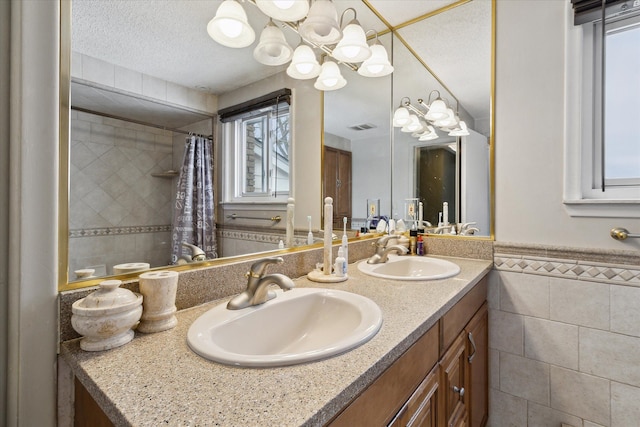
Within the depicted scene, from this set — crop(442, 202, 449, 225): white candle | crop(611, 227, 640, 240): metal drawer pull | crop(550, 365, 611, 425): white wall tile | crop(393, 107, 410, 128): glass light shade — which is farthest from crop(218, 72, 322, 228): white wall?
crop(550, 365, 611, 425): white wall tile

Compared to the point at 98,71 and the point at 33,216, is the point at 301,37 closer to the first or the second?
the point at 98,71

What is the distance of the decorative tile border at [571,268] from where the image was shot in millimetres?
1279

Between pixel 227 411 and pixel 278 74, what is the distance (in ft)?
3.66

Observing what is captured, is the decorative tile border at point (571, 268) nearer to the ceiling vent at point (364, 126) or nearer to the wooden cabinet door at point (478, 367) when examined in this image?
the wooden cabinet door at point (478, 367)

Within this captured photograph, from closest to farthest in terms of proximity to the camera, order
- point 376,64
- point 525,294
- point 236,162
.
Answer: point 236,162 < point 525,294 < point 376,64

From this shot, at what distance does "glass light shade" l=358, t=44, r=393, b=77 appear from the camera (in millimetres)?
1599

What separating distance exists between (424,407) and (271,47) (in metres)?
1.29

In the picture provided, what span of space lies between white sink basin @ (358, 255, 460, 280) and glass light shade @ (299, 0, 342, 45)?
1.02m

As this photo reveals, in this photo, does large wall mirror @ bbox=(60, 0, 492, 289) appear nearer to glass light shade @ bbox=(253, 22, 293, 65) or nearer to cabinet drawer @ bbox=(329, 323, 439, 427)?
glass light shade @ bbox=(253, 22, 293, 65)

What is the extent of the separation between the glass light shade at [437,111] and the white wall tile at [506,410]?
1.59 m

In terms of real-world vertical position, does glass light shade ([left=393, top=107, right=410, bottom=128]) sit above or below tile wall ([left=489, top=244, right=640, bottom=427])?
above

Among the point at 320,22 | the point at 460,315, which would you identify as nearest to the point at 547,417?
the point at 460,315

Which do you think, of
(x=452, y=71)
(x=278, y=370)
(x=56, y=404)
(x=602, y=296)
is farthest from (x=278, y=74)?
(x=602, y=296)

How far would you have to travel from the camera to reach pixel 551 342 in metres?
1.45
